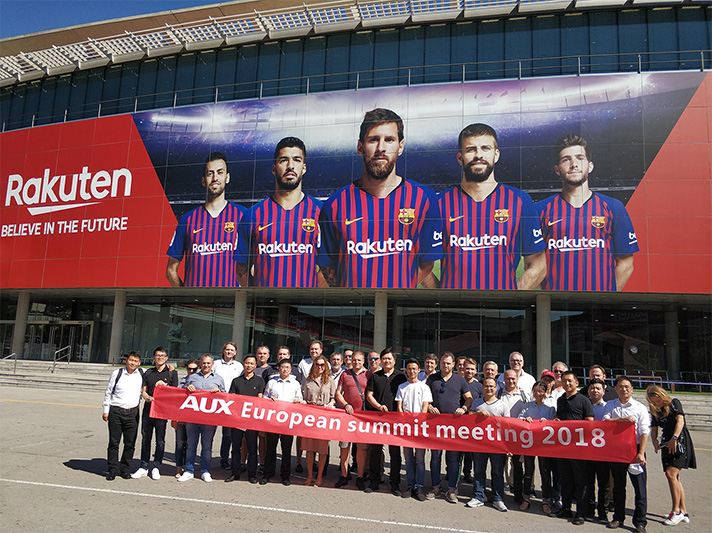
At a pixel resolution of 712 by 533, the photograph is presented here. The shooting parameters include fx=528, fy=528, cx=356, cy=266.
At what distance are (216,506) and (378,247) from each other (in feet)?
54.5

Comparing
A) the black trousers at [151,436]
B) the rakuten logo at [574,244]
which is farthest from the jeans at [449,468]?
the rakuten logo at [574,244]

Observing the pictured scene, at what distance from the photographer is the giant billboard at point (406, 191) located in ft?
66.9

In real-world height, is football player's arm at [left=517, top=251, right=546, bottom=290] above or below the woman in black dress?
above

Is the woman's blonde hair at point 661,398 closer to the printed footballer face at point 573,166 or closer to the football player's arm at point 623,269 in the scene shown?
the football player's arm at point 623,269

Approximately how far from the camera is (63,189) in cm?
2758

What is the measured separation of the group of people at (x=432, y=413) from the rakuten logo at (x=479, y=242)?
13307 millimetres

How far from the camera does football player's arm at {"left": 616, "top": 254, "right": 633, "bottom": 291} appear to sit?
20203mm

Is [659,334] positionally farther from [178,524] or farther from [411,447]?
[178,524]

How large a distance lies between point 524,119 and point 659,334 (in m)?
11.5

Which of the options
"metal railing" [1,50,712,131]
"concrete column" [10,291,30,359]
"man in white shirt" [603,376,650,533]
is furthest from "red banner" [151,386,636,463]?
"concrete column" [10,291,30,359]

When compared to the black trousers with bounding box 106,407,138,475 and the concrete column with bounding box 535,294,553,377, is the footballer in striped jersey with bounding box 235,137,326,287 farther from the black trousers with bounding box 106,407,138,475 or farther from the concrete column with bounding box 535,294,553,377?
the black trousers with bounding box 106,407,138,475

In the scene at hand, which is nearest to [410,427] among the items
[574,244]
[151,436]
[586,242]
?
[151,436]

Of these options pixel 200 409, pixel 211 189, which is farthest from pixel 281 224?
pixel 200 409

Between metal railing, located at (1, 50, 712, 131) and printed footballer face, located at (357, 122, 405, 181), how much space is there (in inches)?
111
